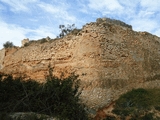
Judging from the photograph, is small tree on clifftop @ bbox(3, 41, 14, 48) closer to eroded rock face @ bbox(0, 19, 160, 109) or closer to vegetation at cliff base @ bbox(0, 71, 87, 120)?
eroded rock face @ bbox(0, 19, 160, 109)

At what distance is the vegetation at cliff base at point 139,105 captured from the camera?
9945 mm

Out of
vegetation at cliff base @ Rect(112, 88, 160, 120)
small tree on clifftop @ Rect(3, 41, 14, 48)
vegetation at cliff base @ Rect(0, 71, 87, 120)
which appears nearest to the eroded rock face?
vegetation at cliff base @ Rect(112, 88, 160, 120)

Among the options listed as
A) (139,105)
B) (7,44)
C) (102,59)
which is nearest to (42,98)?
(102,59)

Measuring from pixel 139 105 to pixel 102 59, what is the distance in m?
2.41

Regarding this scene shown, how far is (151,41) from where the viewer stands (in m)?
14.0

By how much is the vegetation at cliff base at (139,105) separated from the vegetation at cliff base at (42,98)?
10.4 feet

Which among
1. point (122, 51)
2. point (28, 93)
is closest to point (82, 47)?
point (122, 51)

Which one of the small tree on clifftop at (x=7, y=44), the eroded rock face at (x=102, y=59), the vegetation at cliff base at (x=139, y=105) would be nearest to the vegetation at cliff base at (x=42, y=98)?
the vegetation at cliff base at (x=139, y=105)

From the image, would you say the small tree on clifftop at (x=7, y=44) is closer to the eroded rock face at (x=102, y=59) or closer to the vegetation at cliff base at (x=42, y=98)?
the eroded rock face at (x=102, y=59)

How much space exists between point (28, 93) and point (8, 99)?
538 mm

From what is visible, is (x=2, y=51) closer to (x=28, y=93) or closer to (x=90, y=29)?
(x=90, y=29)

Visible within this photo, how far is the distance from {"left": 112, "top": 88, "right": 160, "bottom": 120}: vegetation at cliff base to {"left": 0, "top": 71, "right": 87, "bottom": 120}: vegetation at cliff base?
3.18m

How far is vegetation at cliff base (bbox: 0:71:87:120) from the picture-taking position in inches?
253

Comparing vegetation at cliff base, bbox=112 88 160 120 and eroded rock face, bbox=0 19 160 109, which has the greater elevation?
eroded rock face, bbox=0 19 160 109
